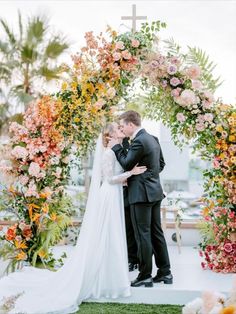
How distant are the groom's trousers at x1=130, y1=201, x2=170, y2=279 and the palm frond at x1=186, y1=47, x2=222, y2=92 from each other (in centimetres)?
157

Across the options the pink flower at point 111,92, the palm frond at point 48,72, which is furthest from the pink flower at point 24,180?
the palm frond at point 48,72

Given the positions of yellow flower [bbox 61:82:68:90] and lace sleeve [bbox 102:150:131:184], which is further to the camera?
yellow flower [bbox 61:82:68:90]

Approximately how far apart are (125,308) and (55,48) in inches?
237

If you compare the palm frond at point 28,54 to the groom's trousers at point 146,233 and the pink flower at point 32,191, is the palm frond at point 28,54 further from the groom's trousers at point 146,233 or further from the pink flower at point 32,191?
the groom's trousers at point 146,233

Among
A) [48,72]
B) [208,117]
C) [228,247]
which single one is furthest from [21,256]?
[48,72]

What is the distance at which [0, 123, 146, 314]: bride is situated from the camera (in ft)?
12.6

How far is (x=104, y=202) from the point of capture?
417 centimetres

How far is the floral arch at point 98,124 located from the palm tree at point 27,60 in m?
4.07

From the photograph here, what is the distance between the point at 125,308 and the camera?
379cm

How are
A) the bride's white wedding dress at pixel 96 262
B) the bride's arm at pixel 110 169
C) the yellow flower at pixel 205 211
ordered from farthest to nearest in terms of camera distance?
1. the yellow flower at pixel 205 211
2. the bride's arm at pixel 110 169
3. the bride's white wedding dress at pixel 96 262

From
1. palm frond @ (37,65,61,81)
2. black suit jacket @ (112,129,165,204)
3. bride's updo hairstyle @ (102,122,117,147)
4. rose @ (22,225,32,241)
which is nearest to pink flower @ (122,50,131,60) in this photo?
bride's updo hairstyle @ (102,122,117,147)

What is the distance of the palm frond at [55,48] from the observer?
863cm

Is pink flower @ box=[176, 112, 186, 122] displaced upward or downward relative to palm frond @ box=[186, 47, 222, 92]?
downward

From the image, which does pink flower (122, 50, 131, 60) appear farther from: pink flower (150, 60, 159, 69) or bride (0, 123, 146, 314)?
bride (0, 123, 146, 314)
